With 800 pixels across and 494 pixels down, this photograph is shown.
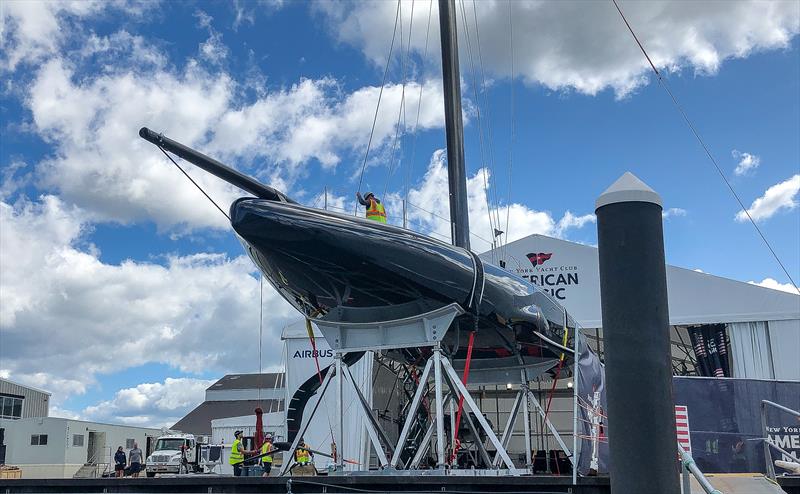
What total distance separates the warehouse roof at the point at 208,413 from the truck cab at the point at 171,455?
77.6ft

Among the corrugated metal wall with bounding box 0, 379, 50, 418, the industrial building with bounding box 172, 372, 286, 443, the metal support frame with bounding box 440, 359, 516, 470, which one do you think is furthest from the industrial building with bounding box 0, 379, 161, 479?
the metal support frame with bounding box 440, 359, 516, 470

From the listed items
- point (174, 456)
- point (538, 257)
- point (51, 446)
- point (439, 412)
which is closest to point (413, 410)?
point (439, 412)

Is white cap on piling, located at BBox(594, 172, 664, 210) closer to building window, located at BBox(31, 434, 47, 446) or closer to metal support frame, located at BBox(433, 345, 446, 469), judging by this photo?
metal support frame, located at BBox(433, 345, 446, 469)

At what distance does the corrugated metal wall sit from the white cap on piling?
44050 mm

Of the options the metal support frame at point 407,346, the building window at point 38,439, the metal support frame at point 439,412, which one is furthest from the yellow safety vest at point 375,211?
the building window at point 38,439

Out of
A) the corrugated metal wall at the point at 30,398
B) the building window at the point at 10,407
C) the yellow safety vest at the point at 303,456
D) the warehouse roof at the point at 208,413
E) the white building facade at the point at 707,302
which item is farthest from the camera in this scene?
the warehouse roof at the point at 208,413

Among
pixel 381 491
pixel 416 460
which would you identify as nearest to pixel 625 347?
pixel 381 491

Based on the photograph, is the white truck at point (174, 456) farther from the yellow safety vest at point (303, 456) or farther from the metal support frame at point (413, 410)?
the metal support frame at point (413, 410)

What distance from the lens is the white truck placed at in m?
27.1

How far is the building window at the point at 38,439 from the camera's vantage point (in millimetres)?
32562

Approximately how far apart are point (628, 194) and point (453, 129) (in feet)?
36.6

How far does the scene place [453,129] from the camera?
15.2 m

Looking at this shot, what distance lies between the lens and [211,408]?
197 feet

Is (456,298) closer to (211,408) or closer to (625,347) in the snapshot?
(625,347)
